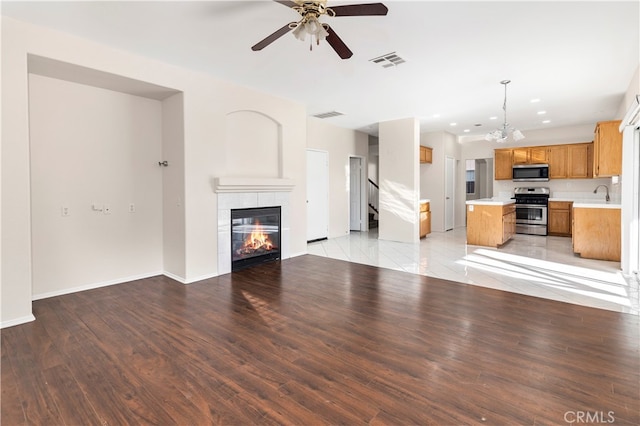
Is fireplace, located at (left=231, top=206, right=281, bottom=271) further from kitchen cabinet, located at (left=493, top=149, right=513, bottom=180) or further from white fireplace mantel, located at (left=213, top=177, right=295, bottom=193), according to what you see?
kitchen cabinet, located at (left=493, top=149, right=513, bottom=180)

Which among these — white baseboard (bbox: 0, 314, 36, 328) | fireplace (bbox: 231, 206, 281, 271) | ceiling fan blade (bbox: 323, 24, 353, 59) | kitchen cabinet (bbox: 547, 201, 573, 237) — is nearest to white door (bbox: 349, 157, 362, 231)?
fireplace (bbox: 231, 206, 281, 271)

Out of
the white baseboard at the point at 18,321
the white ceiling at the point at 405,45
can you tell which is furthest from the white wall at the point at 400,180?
the white baseboard at the point at 18,321

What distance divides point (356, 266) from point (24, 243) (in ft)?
13.3

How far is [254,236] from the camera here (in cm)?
528

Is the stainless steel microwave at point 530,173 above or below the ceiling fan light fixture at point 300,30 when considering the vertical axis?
below

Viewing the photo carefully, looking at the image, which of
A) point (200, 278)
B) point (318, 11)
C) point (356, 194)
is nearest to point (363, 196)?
point (356, 194)

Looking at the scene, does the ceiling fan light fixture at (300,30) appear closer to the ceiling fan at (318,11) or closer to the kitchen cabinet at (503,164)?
the ceiling fan at (318,11)

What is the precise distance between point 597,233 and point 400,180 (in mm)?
3669

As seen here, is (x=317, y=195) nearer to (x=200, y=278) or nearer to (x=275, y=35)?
(x=200, y=278)

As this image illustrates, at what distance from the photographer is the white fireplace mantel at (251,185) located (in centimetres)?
462

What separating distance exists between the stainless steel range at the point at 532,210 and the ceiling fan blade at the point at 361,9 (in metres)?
7.72

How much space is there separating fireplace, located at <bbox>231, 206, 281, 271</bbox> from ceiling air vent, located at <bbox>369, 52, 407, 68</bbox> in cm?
279

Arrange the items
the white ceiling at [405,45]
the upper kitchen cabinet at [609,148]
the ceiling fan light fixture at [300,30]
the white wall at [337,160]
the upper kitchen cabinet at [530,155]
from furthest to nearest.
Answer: the upper kitchen cabinet at [530,155]
the white wall at [337,160]
the upper kitchen cabinet at [609,148]
the white ceiling at [405,45]
the ceiling fan light fixture at [300,30]

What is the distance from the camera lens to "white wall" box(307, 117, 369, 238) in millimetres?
7605
